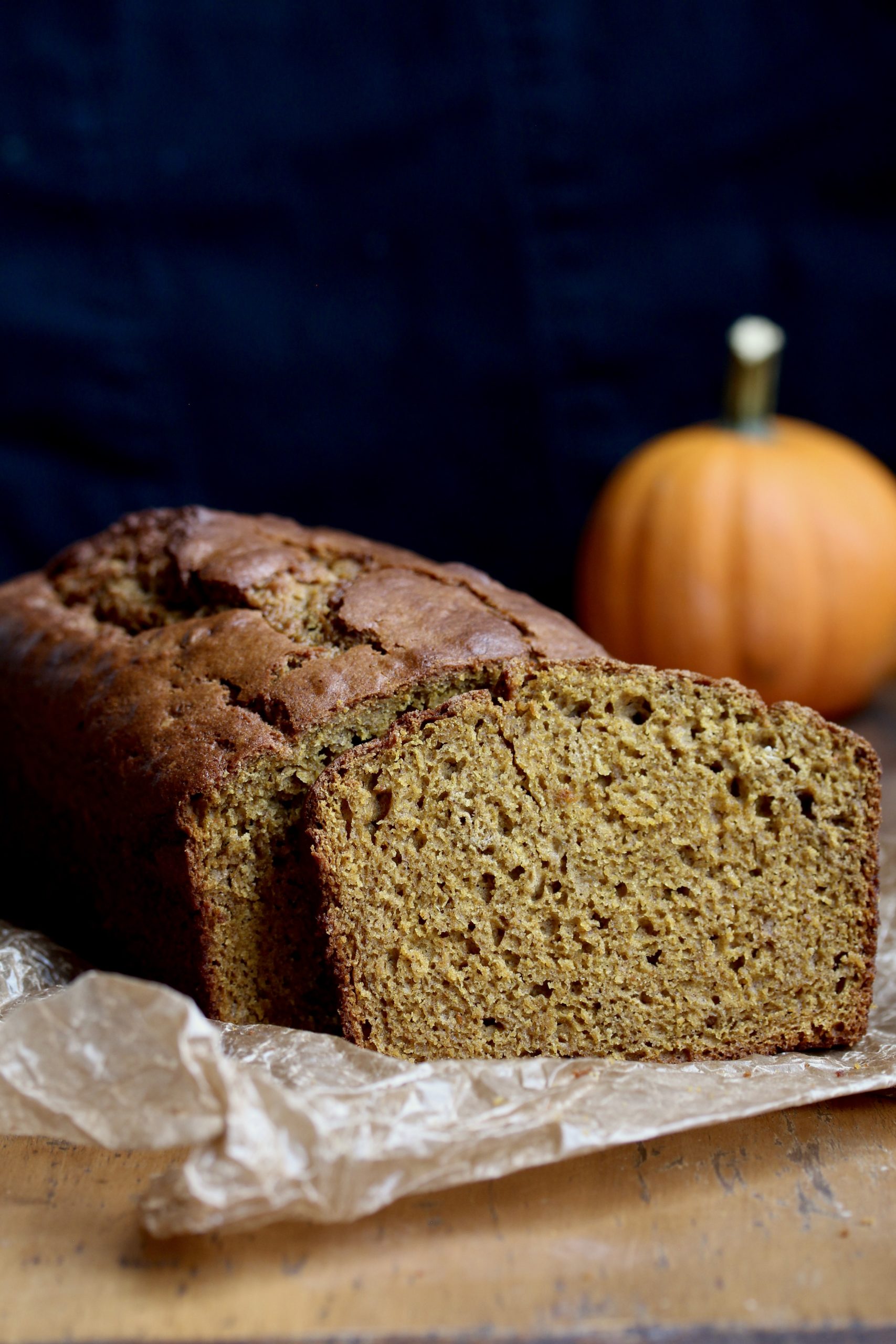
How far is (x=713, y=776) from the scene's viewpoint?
2.15m

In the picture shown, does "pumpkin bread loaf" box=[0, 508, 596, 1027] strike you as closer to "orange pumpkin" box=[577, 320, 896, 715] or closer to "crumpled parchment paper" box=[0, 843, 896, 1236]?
"crumpled parchment paper" box=[0, 843, 896, 1236]

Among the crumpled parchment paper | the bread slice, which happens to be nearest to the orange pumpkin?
the bread slice

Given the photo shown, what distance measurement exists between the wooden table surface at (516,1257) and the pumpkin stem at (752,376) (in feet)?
6.98

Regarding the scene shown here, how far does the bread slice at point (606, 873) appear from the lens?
6.84 feet

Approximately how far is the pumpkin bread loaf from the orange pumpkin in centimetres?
105

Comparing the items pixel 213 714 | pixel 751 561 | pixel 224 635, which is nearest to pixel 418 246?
pixel 751 561

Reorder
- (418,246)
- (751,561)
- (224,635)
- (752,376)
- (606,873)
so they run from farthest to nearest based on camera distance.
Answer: (418,246) → (752,376) → (751,561) → (224,635) → (606,873)

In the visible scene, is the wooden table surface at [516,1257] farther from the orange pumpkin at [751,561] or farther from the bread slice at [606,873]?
the orange pumpkin at [751,561]

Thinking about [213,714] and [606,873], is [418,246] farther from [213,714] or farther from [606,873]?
[606,873]

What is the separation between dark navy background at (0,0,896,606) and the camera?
361cm

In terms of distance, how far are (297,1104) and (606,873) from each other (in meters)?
0.63

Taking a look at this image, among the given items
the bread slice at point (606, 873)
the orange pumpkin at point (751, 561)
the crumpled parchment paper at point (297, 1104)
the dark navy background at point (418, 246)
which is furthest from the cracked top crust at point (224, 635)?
the dark navy background at point (418, 246)

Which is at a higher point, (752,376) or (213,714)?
(752,376)

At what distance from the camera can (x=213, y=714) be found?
7.07ft
